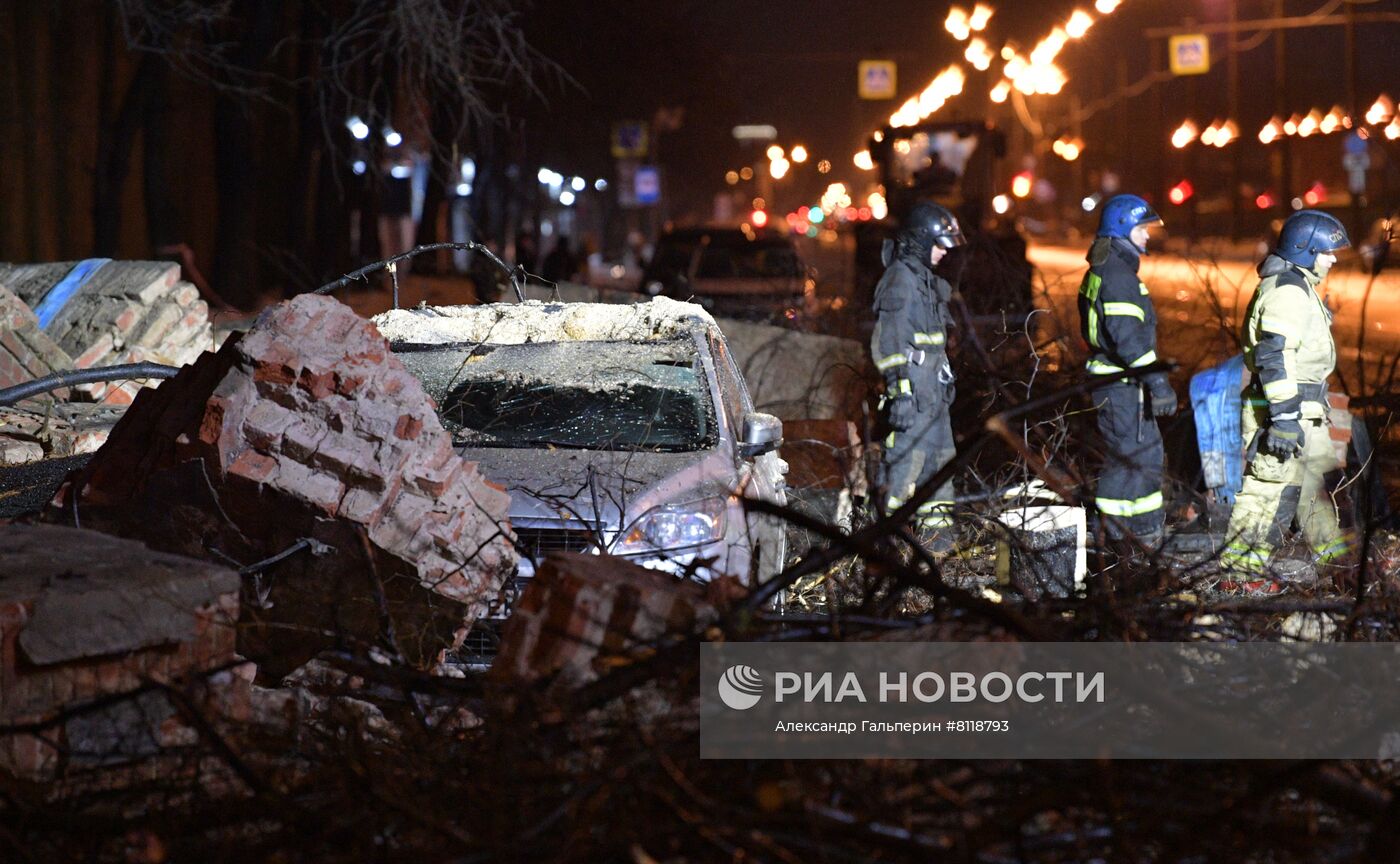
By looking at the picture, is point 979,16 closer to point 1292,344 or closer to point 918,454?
point 918,454

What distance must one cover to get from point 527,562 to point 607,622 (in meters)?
1.60

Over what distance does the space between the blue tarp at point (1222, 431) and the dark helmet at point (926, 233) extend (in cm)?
171

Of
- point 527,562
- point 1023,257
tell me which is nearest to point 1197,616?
point 527,562

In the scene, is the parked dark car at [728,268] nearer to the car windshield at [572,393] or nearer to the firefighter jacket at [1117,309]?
the firefighter jacket at [1117,309]

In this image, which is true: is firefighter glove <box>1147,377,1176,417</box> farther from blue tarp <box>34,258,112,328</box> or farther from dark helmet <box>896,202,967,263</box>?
blue tarp <box>34,258,112,328</box>

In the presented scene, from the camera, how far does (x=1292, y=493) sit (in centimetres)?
730

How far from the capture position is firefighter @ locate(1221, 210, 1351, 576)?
23.2 feet

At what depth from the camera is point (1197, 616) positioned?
4.28 m

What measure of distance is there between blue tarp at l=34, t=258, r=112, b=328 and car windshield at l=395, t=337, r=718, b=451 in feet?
17.0

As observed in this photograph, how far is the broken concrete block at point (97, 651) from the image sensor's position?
3551 mm

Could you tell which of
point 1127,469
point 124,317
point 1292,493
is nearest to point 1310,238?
point 1292,493

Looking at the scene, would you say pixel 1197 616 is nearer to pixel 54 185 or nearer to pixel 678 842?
pixel 678 842

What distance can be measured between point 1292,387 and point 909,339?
2.08m

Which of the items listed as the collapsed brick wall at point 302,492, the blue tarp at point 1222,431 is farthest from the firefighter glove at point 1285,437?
the collapsed brick wall at point 302,492
